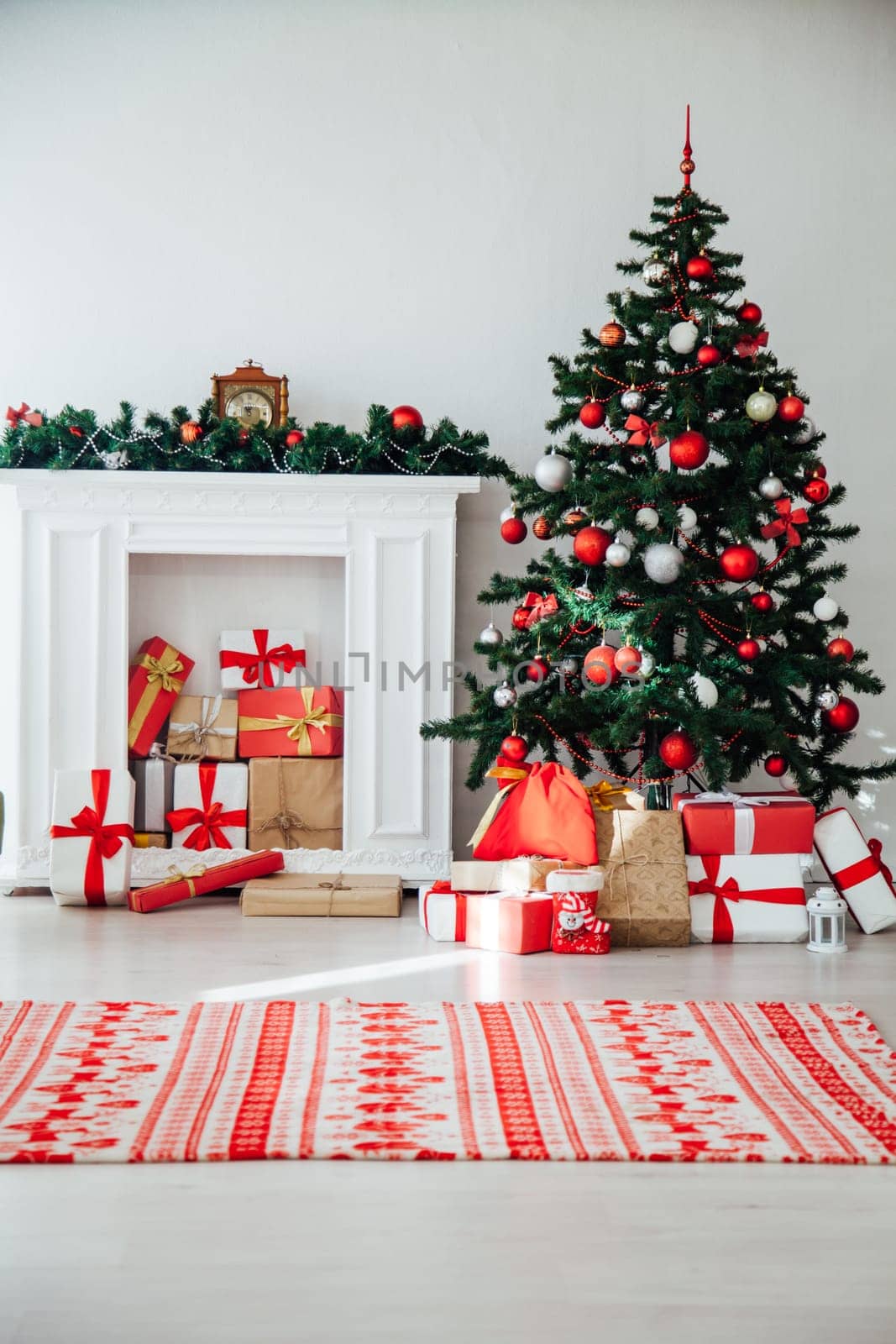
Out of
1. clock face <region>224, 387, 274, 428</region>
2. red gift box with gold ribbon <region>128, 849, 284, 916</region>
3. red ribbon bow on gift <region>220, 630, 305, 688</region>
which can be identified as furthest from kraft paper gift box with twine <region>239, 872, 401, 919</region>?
clock face <region>224, 387, 274, 428</region>

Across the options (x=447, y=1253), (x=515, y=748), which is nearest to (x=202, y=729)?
(x=515, y=748)

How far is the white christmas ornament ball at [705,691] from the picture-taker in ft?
12.2

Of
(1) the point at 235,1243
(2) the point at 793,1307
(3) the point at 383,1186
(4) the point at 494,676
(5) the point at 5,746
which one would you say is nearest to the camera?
(2) the point at 793,1307

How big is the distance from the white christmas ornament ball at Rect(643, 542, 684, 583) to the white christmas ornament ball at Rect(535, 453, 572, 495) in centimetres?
38

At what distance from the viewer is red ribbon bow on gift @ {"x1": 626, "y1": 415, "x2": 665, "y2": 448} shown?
3.86 metres

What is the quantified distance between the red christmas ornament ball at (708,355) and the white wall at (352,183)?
43.0 inches

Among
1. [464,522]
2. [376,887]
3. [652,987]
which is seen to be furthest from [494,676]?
[652,987]

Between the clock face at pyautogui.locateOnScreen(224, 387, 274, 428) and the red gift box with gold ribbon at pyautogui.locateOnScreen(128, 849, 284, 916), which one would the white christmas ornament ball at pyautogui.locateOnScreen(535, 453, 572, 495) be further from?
the red gift box with gold ribbon at pyautogui.locateOnScreen(128, 849, 284, 916)

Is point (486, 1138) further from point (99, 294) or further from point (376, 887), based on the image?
point (99, 294)

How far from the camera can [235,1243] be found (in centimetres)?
186

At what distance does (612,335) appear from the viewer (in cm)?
394

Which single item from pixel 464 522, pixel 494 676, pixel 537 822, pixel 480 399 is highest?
pixel 480 399

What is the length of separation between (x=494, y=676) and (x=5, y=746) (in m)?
1.75

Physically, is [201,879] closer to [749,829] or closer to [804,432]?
[749,829]
